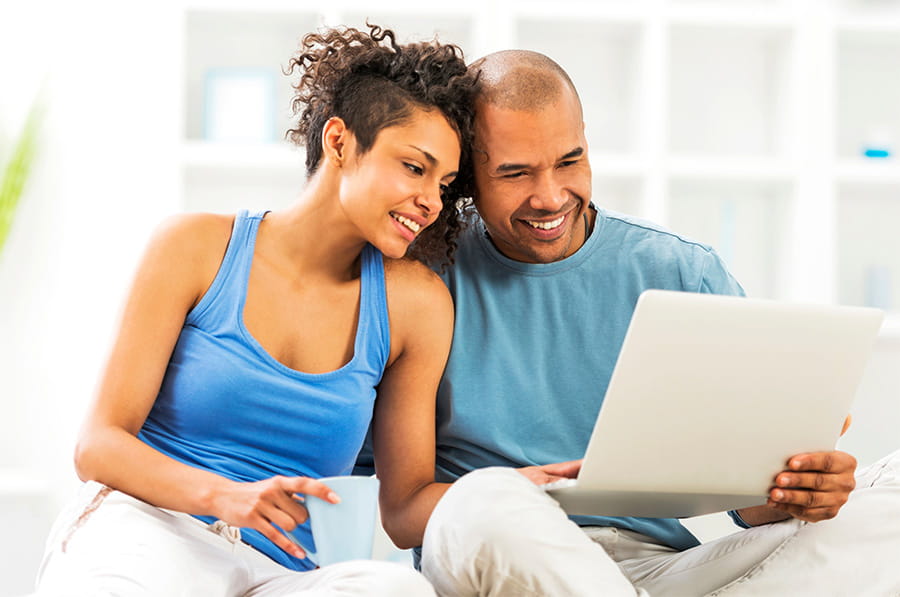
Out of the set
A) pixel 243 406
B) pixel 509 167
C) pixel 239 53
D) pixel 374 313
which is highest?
pixel 239 53

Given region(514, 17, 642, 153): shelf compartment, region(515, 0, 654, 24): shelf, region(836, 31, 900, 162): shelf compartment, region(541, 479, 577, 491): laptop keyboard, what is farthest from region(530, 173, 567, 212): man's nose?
region(836, 31, 900, 162): shelf compartment

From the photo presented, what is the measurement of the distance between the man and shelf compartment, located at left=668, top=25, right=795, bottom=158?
1348 mm

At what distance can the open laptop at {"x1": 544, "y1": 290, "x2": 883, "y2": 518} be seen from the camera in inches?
40.3

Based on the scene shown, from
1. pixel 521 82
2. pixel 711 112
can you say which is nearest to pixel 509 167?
pixel 521 82

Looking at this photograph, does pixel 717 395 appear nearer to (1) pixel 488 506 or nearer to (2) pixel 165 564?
(1) pixel 488 506

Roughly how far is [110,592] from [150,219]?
1739 mm

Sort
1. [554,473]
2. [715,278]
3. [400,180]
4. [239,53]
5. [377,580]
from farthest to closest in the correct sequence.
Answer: [239,53]
[715,278]
[400,180]
[554,473]
[377,580]

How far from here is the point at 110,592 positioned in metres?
1.01

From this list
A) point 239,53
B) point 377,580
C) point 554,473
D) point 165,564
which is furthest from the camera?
point 239,53

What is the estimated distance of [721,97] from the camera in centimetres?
289

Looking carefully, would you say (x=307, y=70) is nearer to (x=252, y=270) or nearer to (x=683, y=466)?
(x=252, y=270)

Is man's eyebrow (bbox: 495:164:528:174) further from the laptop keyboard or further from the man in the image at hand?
the laptop keyboard

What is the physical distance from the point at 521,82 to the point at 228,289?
1.81 ft

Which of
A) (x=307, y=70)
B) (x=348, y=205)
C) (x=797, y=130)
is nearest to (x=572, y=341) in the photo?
(x=348, y=205)
